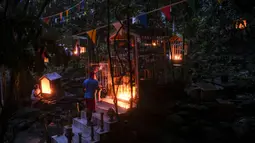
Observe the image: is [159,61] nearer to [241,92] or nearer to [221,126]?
[221,126]

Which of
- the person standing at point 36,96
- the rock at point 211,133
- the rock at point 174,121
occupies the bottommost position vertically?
the rock at point 211,133

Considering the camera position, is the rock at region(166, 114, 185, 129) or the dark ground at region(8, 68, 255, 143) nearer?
the dark ground at region(8, 68, 255, 143)

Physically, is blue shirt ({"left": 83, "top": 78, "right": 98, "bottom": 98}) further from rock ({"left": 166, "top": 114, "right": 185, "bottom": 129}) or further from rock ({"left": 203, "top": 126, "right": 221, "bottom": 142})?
rock ({"left": 203, "top": 126, "right": 221, "bottom": 142})

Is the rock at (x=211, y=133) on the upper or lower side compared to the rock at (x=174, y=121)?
lower

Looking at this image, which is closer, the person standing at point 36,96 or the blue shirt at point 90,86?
the blue shirt at point 90,86

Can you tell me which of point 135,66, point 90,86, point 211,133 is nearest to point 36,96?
point 90,86

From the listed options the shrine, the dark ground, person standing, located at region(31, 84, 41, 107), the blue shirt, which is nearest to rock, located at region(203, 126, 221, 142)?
the dark ground

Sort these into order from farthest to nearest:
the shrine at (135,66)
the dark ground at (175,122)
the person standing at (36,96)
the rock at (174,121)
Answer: the person standing at (36,96)
the rock at (174,121)
the shrine at (135,66)
the dark ground at (175,122)

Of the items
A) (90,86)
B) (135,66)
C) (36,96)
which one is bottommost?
(36,96)

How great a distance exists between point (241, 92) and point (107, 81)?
1039 cm

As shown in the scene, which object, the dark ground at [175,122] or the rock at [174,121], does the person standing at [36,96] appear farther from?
the rock at [174,121]

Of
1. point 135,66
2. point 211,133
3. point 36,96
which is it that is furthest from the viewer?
point 36,96

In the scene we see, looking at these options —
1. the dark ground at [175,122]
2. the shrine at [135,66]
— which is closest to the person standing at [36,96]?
the dark ground at [175,122]

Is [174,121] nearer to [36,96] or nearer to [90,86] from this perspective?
[90,86]
